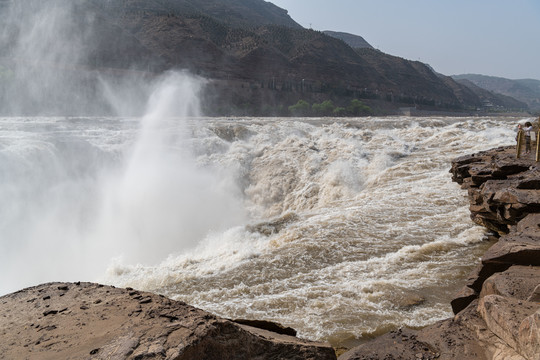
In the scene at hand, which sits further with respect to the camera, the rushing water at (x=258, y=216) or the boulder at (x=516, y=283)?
the rushing water at (x=258, y=216)

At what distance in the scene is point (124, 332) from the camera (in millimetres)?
2184

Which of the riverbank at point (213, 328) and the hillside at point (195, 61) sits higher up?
the hillside at point (195, 61)

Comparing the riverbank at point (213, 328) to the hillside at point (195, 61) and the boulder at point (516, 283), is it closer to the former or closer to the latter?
the boulder at point (516, 283)

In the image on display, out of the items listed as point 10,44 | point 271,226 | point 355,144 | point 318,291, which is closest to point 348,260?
point 318,291

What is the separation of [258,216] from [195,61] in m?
47.0

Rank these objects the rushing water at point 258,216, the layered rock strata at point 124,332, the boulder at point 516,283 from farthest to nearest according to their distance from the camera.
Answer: the rushing water at point 258,216 → the boulder at point 516,283 → the layered rock strata at point 124,332

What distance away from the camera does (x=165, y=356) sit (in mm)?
1926

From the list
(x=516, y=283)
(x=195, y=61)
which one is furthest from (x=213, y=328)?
(x=195, y=61)

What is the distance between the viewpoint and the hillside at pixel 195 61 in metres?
38.6

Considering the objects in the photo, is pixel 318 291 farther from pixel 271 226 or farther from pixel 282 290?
pixel 271 226

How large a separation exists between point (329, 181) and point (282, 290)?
6.98 m

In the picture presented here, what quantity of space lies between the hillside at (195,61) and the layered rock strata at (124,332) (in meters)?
33.3

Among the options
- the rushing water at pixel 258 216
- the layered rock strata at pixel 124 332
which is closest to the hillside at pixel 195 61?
the rushing water at pixel 258 216

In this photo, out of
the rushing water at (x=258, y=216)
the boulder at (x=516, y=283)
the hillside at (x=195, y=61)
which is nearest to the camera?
the boulder at (x=516, y=283)
